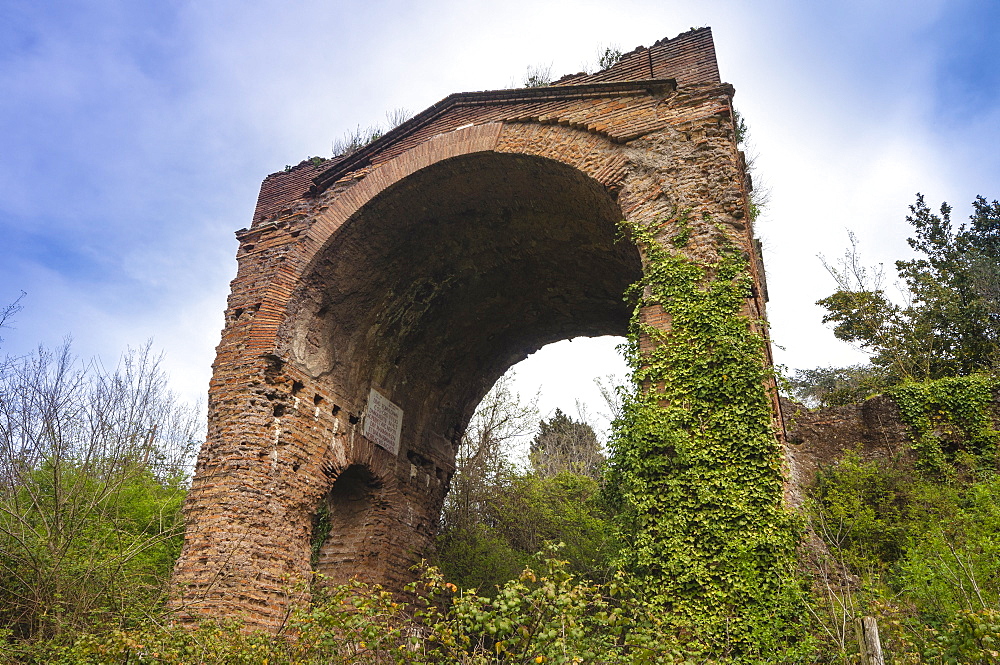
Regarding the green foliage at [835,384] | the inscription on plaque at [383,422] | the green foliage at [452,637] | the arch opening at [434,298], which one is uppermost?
the green foliage at [835,384]

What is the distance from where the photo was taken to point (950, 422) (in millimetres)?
10406

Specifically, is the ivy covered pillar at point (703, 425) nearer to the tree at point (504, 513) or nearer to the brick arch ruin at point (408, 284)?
the brick arch ruin at point (408, 284)

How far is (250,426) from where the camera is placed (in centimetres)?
813

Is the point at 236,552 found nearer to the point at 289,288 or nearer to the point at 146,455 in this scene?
the point at 146,455

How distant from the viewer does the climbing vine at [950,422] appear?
1002 centimetres

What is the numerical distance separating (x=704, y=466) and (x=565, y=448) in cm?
2057

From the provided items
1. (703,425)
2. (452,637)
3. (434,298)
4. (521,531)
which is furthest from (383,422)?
(452,637)

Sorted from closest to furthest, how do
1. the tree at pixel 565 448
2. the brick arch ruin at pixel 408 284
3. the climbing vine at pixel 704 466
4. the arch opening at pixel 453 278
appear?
the climbing vine at pixel 704 466
the brick arch ruin at pixel 408 284
the arch opening at pixel 453 278
the tree at pixel 565 448

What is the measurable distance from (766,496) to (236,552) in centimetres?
573

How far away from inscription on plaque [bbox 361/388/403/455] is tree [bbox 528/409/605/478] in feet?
31.4

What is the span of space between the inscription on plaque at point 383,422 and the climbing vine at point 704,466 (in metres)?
4.82

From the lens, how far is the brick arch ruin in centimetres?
739

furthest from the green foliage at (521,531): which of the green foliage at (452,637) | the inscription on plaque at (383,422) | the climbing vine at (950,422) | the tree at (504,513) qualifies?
the green foliage at (452,637)

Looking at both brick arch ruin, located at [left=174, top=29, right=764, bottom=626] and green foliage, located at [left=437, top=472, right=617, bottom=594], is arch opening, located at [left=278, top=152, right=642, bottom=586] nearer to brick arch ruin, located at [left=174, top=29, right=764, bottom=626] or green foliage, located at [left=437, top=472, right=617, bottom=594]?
brick arch ruin, located at [left=174, top=29, right=764, bottom=626]
